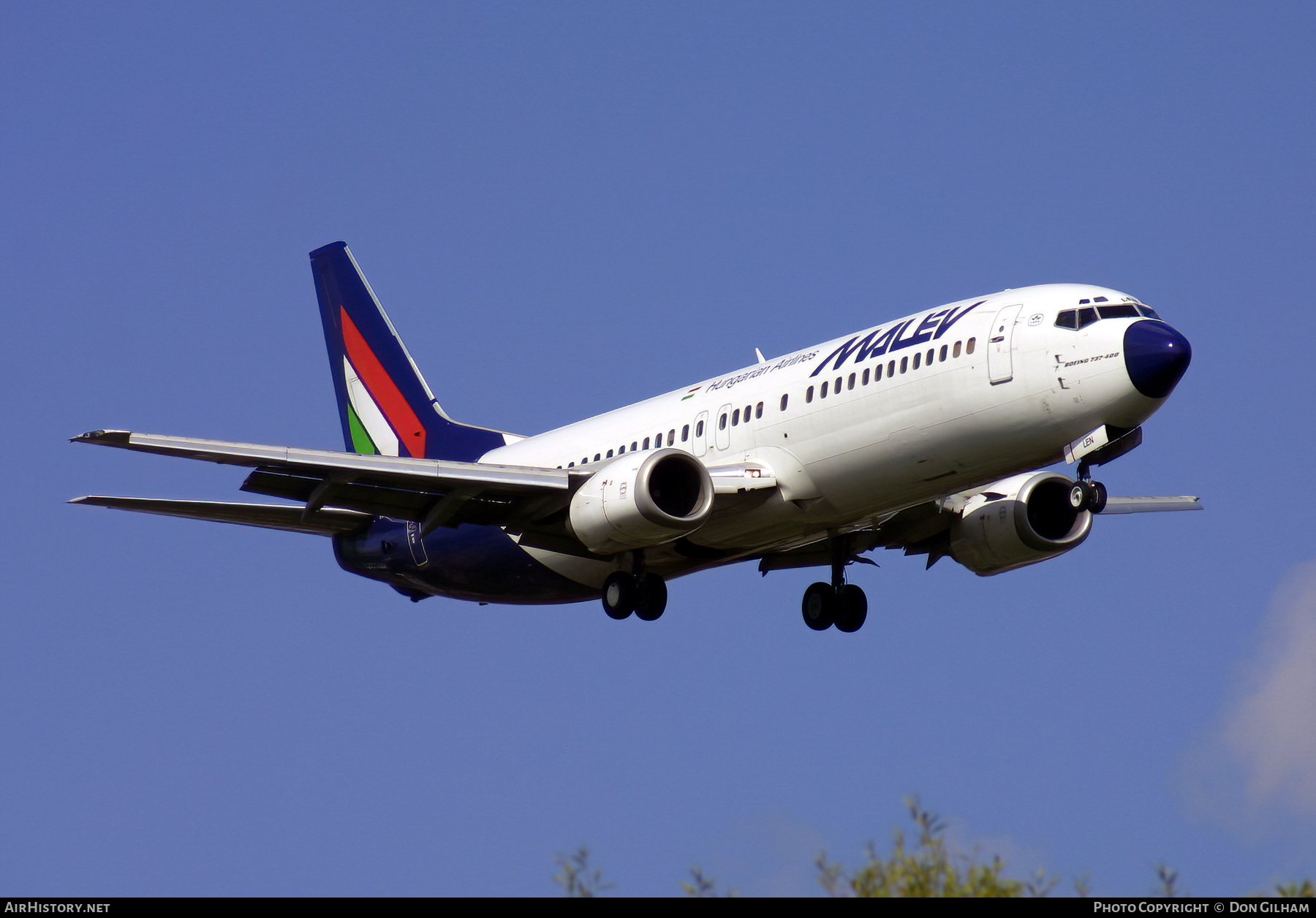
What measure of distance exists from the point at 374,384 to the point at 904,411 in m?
18.2

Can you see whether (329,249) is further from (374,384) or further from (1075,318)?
(1075,318)

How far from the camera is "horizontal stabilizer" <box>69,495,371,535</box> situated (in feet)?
112

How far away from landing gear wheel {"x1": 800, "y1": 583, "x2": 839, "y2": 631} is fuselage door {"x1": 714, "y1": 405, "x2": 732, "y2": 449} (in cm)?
541

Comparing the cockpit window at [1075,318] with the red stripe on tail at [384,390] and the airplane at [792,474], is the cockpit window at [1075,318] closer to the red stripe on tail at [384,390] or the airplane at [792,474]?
the airplane at [792,474]

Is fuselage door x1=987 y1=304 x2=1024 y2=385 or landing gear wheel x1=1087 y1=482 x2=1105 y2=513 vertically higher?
fuselage door x1=987 y1=304 x2=1024 y2=385

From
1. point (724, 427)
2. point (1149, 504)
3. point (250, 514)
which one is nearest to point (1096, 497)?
point (724, 427)

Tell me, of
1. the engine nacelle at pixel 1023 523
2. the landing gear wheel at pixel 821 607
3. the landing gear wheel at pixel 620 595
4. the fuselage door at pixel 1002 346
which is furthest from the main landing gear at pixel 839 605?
the fuselage door at pixel 1002 346

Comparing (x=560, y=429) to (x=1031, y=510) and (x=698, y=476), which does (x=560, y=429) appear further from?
(x=1031, y=510)

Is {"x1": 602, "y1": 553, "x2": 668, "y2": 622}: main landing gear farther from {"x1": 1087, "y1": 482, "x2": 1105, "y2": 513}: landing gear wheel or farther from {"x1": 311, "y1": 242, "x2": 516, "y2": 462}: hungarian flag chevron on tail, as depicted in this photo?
{"x1": 1087, "y1": 482, "x2": 1105, "y2": 513}: landing gear wheel

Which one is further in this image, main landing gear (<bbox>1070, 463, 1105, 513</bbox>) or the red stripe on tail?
the red stripe on tail

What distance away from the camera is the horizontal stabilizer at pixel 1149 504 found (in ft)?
133

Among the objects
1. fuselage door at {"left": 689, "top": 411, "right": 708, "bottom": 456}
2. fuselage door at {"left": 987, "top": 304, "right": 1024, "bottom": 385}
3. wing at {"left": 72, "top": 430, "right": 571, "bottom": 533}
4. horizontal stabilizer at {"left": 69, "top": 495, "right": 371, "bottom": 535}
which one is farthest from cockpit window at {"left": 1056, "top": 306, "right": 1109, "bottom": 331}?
horizontal stabilizer at {"left": 69, "top": 495, "right": 371, "bottom": 535}
